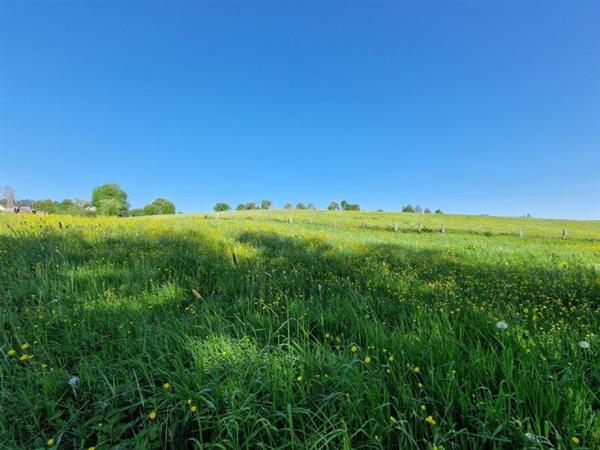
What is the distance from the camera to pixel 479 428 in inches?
67.6

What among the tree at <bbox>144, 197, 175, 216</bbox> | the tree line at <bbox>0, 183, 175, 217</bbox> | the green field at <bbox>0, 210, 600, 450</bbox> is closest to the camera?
the green field at <bbox>0, 210, 600, 450</bbox>

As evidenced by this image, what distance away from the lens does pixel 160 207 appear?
400 feet

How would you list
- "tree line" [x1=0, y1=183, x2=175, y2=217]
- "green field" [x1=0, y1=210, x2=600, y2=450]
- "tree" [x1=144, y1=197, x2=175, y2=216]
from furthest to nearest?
"tree" [x1=144, y1=197, x2=175, y2=216] → "tree line" [x1=0, y1=183, x2=175, y2=217] → "green field" [x1=0, y1=210, x2=600, y2=450]

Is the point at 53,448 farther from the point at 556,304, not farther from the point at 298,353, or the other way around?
the point at 556,304

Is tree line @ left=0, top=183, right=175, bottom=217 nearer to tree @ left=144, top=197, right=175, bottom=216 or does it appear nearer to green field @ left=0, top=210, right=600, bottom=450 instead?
tree @ left=144, top=197, right=175, bottom=216

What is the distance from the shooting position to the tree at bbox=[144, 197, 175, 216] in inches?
4638

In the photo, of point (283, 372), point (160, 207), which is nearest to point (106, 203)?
point (160, 207)

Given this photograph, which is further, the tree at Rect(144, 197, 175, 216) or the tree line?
the tree at Rect(144, 197, 175, 216)

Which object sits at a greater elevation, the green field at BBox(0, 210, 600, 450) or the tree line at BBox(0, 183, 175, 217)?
the tree line at BBox(0, 183, 175, 217)

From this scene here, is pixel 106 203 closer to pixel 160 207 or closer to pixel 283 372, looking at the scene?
pixel 160 207

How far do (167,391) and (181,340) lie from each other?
0.59 metres

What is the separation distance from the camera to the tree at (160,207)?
118m

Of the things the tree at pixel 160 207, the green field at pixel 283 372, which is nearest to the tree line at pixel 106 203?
the tree at pixel 160 207

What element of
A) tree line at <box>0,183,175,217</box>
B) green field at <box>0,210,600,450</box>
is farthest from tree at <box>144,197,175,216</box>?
green field at <box>0,210,600,450</box>
